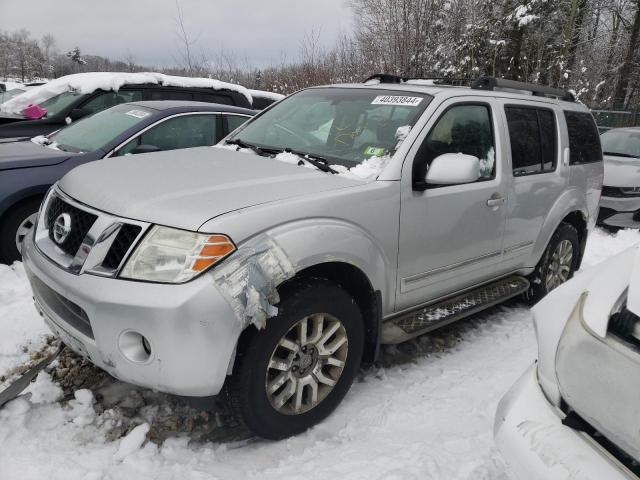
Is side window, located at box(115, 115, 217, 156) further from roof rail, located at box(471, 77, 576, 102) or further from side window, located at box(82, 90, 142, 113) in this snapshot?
roof rail, located at box(471, 77, 576, 102)

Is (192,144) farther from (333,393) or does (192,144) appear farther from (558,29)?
(558,29)

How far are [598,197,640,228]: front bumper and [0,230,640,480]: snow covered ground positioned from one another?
553 centimetres

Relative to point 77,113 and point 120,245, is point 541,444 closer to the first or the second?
point 120,245

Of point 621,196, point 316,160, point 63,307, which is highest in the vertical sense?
point 316,160

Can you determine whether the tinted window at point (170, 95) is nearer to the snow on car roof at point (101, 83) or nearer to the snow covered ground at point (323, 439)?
the snow on car roof at point (101, 83)

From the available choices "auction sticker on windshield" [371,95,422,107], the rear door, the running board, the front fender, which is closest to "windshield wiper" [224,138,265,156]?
"auction sticker on windshield" [371,95,422,107]

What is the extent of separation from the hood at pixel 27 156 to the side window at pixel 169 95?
2.53m

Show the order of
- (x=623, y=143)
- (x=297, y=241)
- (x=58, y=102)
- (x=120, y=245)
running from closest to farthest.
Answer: (x=120, y=245)
(x=297, y=241)
(x=58, y=102)
(x=623, y=143)

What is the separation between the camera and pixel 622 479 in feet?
4.74

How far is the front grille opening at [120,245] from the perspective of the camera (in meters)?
2.16

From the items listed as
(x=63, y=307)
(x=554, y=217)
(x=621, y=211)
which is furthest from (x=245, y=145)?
(x=621, y=211)

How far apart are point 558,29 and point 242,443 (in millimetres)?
20984

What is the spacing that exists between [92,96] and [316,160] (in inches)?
201

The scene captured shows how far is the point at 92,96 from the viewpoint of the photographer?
264 inches
